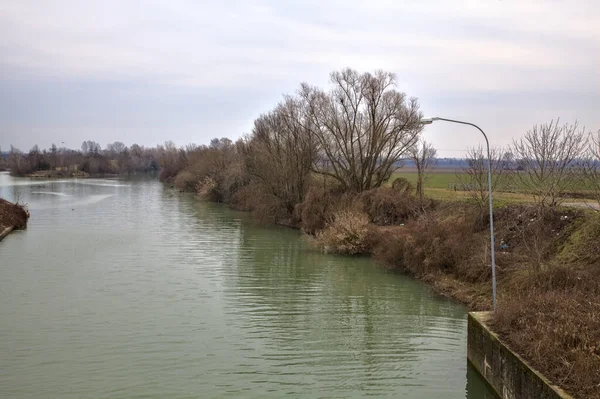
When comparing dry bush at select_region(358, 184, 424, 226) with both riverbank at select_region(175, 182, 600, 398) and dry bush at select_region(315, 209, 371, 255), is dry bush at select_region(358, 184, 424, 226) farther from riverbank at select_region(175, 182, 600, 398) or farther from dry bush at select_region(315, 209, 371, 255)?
dry bush at select_region(315, 209, 371, 255)

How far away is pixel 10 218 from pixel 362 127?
1226 inches

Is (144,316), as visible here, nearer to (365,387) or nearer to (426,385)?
(365,387)

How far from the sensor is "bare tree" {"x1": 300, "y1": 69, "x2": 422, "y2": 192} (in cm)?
4403

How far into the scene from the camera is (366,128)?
4503 centimetres

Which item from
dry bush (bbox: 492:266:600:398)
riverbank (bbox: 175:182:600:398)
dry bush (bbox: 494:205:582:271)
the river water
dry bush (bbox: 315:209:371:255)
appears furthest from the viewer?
dry bush (bbox: 315:209:371:255)

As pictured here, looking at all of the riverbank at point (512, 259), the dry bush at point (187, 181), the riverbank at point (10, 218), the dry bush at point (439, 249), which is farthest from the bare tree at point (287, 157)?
the dry bush at point (187, 181)

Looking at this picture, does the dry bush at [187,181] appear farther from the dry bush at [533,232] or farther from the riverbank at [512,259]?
the dry bush at [533,232]

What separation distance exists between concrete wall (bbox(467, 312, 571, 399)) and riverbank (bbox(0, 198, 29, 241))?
35.5m

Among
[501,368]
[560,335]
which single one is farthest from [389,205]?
[560,335]

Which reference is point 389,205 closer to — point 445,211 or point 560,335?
point 445,211

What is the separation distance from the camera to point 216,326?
18.4 meters

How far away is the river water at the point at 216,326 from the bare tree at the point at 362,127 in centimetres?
1366

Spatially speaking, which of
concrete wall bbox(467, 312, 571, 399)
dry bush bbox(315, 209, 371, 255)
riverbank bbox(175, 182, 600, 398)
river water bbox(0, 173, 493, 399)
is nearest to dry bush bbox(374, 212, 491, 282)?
riverbank bbox(175, 182, 600, 398)

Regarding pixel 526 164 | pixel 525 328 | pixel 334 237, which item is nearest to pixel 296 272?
pixel 334 237
